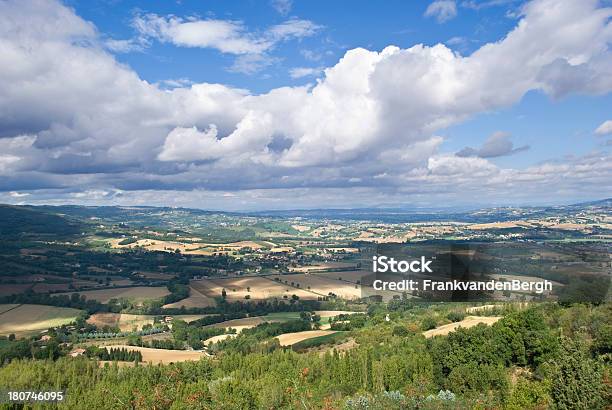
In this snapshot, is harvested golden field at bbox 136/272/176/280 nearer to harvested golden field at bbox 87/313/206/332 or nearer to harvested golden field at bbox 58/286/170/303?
harvested golden field at bbox 58/286/170/303

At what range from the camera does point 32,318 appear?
9206cm

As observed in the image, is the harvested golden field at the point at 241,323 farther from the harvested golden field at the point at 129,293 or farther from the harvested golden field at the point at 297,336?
the harvested golden field at the point at 129,293

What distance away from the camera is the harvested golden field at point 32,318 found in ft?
276

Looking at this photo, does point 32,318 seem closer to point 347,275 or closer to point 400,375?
point 400,375

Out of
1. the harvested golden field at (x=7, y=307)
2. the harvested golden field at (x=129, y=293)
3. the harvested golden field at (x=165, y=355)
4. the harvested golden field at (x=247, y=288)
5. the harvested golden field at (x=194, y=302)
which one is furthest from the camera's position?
the harvested golden field at (x=247, y=288)

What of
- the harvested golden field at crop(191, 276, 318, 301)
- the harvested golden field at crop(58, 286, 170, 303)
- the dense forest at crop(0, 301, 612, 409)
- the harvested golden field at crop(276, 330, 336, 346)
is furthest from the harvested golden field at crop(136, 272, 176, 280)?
the dense forest at crop(0, 301, 612, 409)

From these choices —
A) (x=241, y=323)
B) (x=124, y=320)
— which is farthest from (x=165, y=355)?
(x=124, y=320)

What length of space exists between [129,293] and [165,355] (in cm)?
5389

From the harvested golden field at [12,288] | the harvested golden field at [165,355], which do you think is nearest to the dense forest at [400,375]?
the harvested golden field at [165,355]

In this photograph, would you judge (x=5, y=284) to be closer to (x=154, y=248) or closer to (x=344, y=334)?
(x=154, y=248)

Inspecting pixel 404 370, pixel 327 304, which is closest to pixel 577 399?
pixel 404 370

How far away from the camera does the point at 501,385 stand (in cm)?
3803

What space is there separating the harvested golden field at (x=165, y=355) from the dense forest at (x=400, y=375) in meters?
7.02

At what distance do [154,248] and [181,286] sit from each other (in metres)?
79.4
